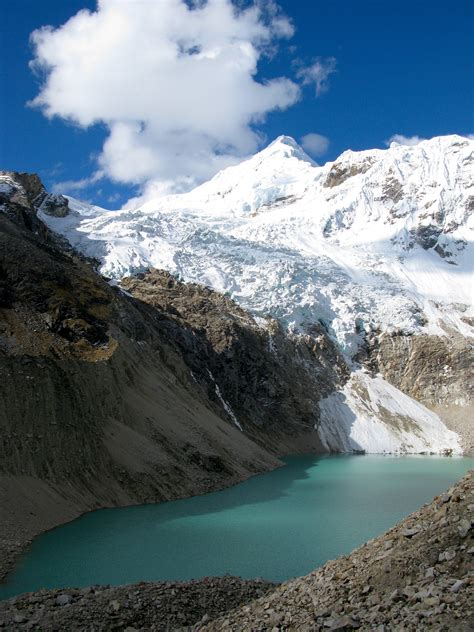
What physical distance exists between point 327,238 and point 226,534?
360 feet

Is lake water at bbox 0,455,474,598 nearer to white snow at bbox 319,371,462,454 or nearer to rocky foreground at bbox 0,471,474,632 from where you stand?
rocky foreground at bbox 0,471,474,632

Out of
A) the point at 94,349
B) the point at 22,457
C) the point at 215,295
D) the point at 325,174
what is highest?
the point at 325,174

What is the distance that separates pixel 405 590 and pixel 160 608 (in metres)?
5.93

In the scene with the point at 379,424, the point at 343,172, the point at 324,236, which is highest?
the point at 343,172

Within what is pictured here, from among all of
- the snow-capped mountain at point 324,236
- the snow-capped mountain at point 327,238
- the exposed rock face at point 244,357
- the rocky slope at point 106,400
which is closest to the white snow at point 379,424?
the snow-capped mountain at point 327,238

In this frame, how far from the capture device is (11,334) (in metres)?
32.7

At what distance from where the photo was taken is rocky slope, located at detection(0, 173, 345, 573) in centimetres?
2833

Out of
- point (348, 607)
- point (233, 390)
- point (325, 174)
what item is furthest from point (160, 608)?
point (325, 174)

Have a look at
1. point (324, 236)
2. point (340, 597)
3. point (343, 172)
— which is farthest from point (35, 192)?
point (340, 597)

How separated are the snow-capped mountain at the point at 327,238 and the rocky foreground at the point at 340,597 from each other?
57547mm

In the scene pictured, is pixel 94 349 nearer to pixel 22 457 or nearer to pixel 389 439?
pixel 22 457

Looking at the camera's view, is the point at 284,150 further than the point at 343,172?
Yes

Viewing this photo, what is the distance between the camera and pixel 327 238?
428 feet

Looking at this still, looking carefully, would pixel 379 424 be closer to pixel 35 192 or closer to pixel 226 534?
pixel 226 534
